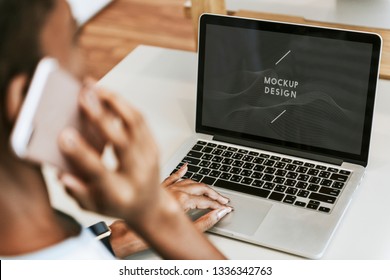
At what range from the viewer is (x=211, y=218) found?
2.26 ft

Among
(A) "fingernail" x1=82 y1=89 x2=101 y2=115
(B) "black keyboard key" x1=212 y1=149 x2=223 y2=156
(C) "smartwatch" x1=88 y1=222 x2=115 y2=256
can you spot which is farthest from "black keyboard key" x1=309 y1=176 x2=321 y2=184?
(A) "fingernail" x1=82 y1=89 x2=101 y2=115

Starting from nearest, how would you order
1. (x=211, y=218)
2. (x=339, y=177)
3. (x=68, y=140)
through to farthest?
(x=68, y=140), (x=211, y=218), (x=339, y=177)

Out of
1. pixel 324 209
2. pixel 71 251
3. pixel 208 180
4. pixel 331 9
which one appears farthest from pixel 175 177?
pixel 331 9

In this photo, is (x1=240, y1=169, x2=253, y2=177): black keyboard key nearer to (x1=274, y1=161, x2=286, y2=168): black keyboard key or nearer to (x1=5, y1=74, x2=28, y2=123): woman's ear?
(x1=274, y1=161, x2=286, y2=168): black keyboard key

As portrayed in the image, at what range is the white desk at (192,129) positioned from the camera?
699mm

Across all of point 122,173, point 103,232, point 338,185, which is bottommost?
point 338,185

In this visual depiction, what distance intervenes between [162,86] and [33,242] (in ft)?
1.84

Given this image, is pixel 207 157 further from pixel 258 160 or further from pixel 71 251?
pixel 71 251

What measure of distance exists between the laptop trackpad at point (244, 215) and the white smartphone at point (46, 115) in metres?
0.36

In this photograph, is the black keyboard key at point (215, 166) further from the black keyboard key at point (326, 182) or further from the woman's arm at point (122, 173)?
the woman's arm at point (122, 173)

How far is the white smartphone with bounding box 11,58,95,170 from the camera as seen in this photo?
1.16 ft

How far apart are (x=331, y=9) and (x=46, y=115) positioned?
78 centimetres

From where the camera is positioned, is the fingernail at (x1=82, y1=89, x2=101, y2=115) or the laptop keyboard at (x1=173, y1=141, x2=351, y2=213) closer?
the fingernail at (x1=82, y1=89, x2=101, y2=115)

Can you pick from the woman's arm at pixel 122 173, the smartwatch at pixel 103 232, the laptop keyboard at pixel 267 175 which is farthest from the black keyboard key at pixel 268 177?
the woman's arm at pixel 122 173
